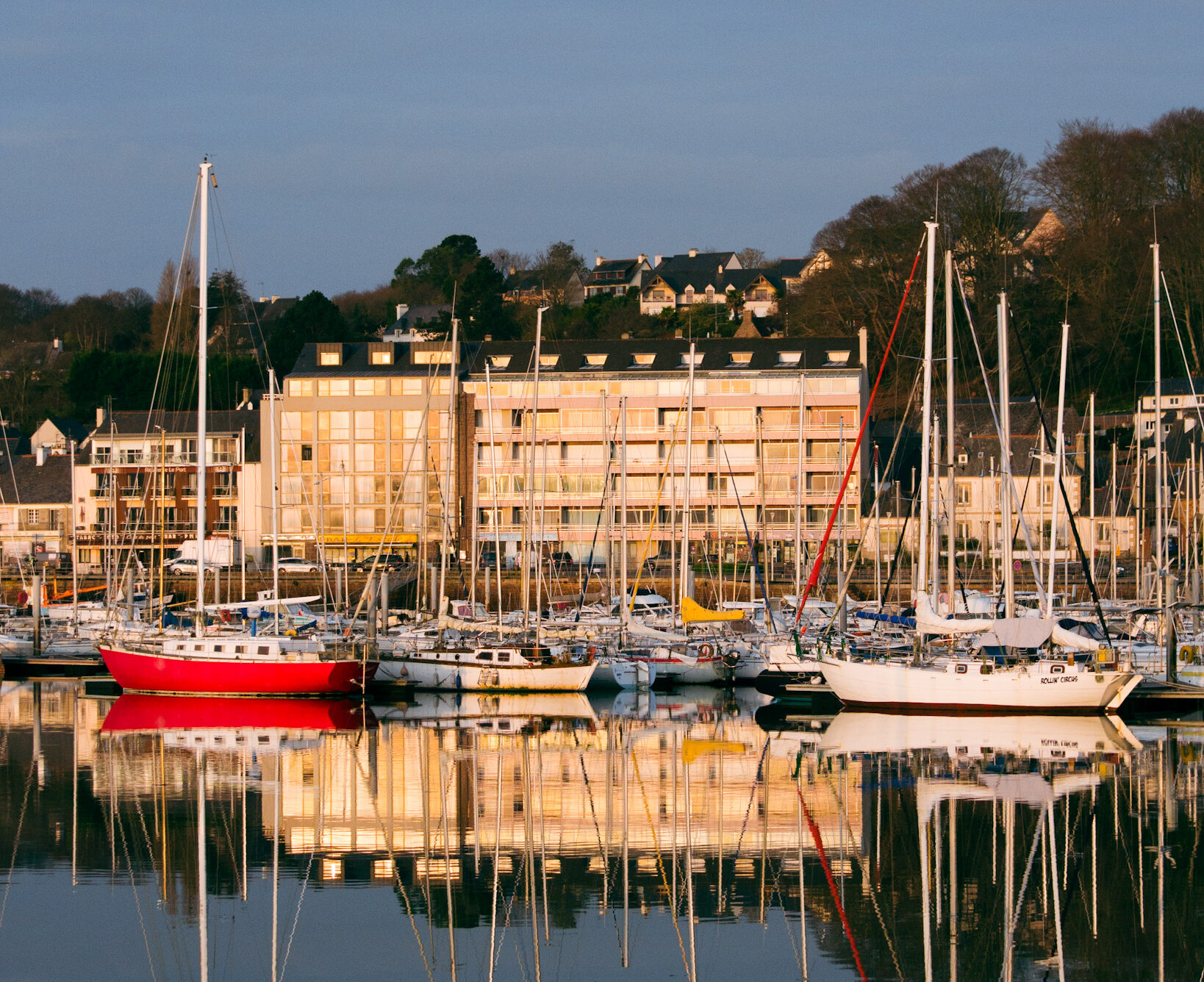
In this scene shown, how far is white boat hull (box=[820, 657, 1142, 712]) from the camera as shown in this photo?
36.8m

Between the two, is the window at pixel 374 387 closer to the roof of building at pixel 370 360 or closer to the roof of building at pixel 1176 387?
the roof of building at pixel 370 360

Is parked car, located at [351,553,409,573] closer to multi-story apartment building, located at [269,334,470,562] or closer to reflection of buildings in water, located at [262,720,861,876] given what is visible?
multi-story apartment building, located at [269,334,470,562]

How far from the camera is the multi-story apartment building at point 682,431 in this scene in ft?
273

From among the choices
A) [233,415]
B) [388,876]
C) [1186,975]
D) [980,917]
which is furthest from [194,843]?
[233,415]

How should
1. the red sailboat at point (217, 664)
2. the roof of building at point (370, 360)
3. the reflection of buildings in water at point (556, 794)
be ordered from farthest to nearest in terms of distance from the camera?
the roof of building at point (370, 360)
the red sailboat at point (217, 664)
the reflection of buildings in water at point (556, 794)

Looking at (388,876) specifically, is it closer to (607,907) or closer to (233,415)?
(607,907)

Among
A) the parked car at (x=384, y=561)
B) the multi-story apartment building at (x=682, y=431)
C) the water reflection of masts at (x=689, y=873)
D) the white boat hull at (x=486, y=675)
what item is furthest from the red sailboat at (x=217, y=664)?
the multi-story apartment building at (x=682, y=431)

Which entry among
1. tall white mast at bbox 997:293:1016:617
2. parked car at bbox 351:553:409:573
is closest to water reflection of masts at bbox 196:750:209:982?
tall white mast at bbox 997:293:1016:617

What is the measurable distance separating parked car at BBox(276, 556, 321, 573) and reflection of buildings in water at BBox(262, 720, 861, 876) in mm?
41289

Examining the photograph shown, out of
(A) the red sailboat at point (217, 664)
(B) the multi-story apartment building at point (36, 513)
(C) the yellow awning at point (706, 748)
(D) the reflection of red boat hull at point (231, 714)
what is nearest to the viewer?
(C) the yellow awning at point (706, 748)

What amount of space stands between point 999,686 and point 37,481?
236 feet

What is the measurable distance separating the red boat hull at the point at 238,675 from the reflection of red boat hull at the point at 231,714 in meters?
0.34

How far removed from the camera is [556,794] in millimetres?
27219

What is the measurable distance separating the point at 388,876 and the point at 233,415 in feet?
249
